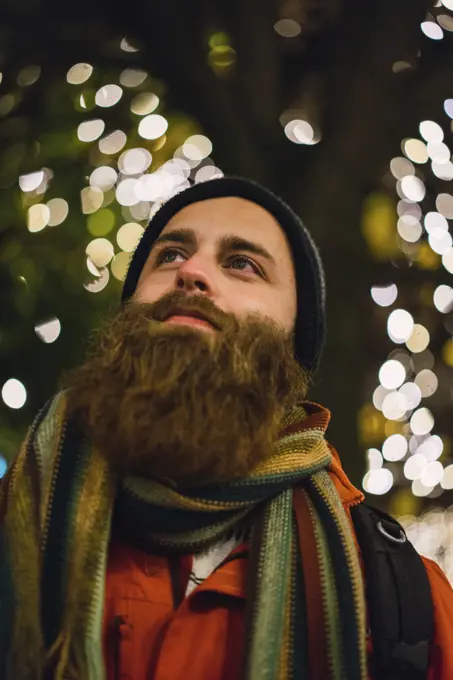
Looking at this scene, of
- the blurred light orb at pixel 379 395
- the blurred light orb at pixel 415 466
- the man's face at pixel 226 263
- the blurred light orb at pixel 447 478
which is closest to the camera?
the man's face at pixel 226 263

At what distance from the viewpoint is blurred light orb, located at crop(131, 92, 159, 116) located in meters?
2.61

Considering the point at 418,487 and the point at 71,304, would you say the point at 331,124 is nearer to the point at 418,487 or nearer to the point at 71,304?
the point at 71,304

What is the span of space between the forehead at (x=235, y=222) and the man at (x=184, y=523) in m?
0.15

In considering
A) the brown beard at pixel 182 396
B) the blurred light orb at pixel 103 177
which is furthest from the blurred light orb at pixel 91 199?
the brown beard at pixel 182 396

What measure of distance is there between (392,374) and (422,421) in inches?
14.9

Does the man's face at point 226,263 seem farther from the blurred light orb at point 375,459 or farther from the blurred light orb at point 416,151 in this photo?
the blurred light orb at point 375,459

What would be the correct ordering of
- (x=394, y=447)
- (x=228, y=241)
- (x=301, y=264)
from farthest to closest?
(x=394, y=447)
(x=301, y=264)
(x=228, y=241)

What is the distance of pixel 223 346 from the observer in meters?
1.05

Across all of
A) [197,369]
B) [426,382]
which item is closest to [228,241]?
[197,369]

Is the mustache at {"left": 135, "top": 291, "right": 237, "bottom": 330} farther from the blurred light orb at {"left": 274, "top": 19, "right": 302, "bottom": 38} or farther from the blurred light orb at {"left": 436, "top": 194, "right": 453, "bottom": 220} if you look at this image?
the blurred light orb at {"left": 436, "top": 194, "right": 453, "bottom": 220}

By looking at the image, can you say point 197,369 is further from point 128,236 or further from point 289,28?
point 289,28

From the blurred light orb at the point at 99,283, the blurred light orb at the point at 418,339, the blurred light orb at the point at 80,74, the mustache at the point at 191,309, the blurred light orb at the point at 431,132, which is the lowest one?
the mustache at the point at 191,309

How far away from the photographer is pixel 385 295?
2504 millimetres

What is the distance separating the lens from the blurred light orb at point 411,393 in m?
2.76
